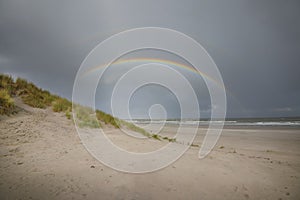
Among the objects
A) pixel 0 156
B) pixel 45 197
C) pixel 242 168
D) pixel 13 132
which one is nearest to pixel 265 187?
pixel 242 168

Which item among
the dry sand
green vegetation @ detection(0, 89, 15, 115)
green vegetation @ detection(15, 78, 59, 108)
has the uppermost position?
green vegetation @ detection(15, 78, 59, 108)

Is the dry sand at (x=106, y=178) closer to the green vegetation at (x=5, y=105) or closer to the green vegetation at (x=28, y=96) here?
the green vegetation at (x=5, y=105)

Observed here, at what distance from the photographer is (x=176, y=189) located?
3.19 metres

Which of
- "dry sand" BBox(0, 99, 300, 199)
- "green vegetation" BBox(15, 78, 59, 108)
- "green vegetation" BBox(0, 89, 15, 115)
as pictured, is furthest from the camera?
"green vegetation" BBox(15, 78, 59, 108)

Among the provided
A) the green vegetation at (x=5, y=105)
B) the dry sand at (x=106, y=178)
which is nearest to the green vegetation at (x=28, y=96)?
the green vegetation at (x=5, y=105)

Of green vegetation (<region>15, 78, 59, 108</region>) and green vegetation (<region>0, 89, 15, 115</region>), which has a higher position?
green vegetation (<region>15, 78, 59, 108</region>)

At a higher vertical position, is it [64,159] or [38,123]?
[38,123]

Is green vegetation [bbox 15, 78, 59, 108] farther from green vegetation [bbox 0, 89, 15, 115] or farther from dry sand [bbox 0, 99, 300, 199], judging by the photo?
dry sand [bbox 0, 99, 300, 199]

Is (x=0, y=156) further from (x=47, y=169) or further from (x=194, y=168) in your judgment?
(x=194, y=168)

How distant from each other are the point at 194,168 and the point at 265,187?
5.30ft

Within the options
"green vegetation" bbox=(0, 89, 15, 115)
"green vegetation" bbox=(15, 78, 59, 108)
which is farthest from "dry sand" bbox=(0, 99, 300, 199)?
A: "green vegetation" bbox=(15, 78, 59, 108)

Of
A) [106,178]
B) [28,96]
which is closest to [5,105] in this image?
[28,96]

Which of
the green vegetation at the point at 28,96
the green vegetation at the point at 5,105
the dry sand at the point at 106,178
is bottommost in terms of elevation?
the dry sand at the point at 106,178

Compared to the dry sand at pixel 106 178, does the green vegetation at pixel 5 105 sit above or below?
above
